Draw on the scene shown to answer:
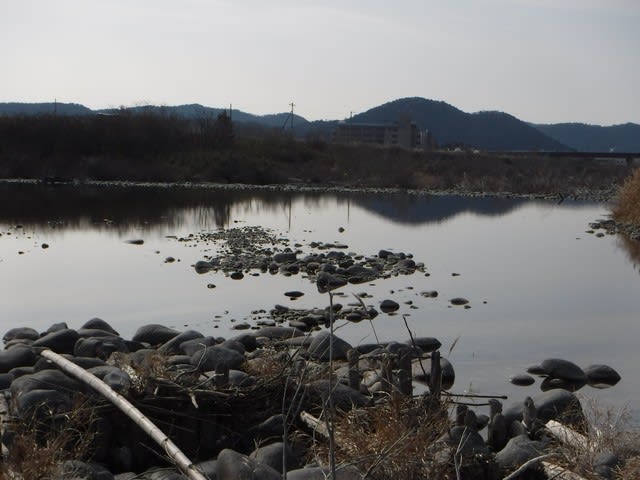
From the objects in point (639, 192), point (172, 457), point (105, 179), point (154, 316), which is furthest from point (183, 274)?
point (105, 179)

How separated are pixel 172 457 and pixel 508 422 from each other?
12.3ft

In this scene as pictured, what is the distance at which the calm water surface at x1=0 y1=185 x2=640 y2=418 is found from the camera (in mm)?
13984

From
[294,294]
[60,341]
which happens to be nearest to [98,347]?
[60,341]

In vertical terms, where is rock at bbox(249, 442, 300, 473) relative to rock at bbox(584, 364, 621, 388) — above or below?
above

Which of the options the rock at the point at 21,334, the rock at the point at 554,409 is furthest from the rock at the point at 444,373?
the rock at the point at 21,334

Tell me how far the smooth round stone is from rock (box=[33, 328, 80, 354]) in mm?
5913

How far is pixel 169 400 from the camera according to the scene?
8.41m

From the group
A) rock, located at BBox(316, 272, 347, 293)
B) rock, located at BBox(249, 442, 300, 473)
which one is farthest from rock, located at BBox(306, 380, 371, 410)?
rock, located at BBox(316, 272, 347, 293)

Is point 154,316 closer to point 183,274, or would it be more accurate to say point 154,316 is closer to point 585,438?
point 183,274

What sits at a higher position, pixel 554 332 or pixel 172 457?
pixel 172 457

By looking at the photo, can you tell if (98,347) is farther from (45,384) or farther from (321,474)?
(321,474)

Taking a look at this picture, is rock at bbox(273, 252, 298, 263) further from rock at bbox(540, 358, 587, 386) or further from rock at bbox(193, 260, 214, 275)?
rock at bbox(540, 358, 587, 386)

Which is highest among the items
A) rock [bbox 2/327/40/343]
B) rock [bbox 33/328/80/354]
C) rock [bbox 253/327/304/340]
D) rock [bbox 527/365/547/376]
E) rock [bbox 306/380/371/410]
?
rock [bbox 306/380/371/410]

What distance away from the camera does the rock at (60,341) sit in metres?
11.5
